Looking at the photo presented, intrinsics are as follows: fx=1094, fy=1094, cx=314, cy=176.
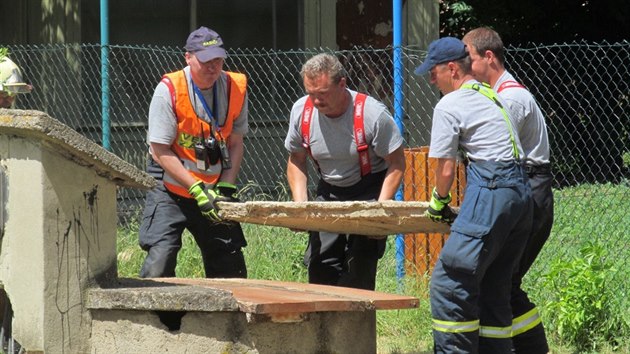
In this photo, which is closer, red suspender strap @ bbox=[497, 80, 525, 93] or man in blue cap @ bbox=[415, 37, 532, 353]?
man in blue cap @ bbox=[415, 37, 532, 353]

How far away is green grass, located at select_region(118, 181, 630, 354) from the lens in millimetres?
6746

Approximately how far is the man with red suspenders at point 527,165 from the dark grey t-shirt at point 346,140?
57cm

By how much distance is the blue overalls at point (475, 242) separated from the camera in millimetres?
4969

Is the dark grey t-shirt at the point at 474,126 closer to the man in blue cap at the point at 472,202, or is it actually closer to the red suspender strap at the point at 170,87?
the man in blue cap at the point at 472,202

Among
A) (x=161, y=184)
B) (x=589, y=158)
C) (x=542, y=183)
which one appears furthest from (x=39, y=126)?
(x=589, y=158)

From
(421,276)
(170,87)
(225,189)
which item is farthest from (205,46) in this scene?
(421,276)

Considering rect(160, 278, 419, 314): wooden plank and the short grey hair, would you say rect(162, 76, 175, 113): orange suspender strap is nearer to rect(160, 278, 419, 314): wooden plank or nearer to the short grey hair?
the short grey hair

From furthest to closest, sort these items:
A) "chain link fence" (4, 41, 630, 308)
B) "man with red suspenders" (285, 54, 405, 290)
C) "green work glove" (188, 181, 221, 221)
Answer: "chain link fence" (4, 41, 630, 308) < "man with red suspenders" (285, 54, 405, 290) < "green work glove" (188, 181, 221, 221)

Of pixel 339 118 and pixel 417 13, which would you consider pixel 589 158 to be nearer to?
pixel 417 13

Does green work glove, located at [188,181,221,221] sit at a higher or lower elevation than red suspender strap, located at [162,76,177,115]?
lower

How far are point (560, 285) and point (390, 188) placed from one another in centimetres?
169

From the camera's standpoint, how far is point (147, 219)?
6.15 m

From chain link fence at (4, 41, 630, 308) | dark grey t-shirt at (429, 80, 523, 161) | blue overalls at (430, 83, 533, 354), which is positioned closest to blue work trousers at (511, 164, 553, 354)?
blue overalls at (430, 83, 533, 354)

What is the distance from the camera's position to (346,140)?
5961 mm
